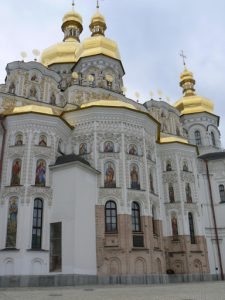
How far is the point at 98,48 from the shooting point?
1237 inches

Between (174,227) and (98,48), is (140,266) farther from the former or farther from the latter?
(98,48)

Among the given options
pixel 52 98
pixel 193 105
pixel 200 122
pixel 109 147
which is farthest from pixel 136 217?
pixel 193 105

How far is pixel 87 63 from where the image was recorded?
102 feet

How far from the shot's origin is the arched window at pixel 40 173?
18.3m

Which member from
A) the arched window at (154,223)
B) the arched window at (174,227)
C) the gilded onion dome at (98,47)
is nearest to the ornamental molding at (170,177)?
the arched window at (174,227)

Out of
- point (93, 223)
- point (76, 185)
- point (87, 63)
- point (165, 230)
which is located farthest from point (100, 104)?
point (87, 63)

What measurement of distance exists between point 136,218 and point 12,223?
6.87m

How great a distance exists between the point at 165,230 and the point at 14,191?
10535mm

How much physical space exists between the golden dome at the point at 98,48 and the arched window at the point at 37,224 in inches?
700

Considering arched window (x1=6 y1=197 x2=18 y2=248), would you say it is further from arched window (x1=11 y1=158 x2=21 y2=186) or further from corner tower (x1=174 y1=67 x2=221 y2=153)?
corner tower (x1=174 y1=67 x2=221 y2=153)

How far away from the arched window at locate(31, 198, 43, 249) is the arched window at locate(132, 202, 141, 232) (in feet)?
17.1

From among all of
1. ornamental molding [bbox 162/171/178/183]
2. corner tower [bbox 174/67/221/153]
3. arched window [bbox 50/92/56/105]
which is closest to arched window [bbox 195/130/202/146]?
corner tower [bbox 174/67/221/153]

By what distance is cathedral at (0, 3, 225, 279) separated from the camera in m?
17.2

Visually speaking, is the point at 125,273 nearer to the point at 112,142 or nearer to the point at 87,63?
the point at 112,142
